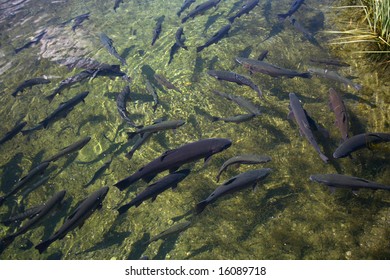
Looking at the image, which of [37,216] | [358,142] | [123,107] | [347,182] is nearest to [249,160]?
[347,182]

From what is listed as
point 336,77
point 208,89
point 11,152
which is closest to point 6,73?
point 11,152

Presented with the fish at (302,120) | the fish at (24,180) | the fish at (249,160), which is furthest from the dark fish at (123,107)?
the fish at (302,120)

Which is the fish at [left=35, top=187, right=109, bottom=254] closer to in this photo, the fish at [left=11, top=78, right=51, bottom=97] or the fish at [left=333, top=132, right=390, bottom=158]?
the fish at [left=333, top=132, right=390, bottom=158]

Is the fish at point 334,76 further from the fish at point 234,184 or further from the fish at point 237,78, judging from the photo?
the fish at point 234,184

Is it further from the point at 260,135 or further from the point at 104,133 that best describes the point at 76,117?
the point at 260,135

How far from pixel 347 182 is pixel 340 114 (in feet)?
4.34

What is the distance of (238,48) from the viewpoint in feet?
25.8

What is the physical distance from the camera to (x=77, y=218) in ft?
13.6

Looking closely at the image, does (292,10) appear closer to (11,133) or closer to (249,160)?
(249,160)

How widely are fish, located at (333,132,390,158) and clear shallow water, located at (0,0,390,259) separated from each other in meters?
0.31

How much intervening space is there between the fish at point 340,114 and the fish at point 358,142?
0.26m

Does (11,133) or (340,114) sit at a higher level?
(11,133)

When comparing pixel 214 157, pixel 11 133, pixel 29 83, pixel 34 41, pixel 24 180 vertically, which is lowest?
pixel 214 157
